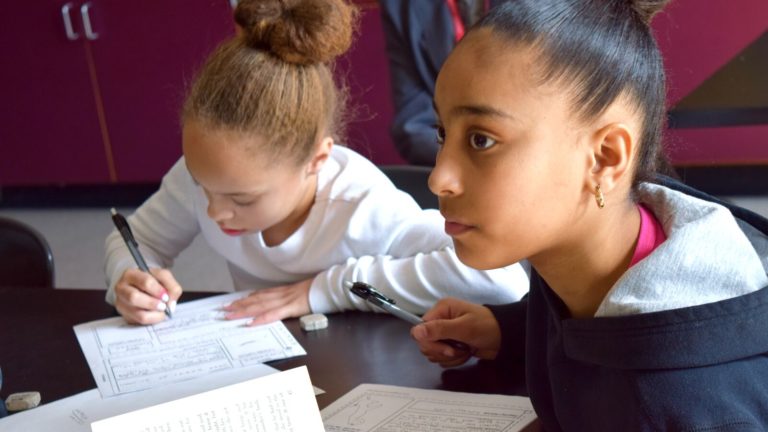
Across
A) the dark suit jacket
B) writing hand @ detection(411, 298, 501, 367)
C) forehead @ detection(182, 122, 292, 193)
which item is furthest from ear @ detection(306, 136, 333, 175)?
the dark suit jacket

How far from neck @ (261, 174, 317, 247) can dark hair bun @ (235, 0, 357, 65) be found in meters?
0.22

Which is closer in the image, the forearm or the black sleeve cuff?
the black sleeve cuff

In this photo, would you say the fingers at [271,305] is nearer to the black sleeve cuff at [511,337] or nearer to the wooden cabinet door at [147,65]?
the black sleeve cuff at [511,337]

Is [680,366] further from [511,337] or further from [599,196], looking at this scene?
[511,337]

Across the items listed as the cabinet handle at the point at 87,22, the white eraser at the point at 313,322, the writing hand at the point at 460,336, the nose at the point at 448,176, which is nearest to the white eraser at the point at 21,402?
the white eraser at the point at 313,322

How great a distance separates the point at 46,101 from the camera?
4.34 meters

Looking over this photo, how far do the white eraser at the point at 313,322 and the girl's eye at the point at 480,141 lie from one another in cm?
49

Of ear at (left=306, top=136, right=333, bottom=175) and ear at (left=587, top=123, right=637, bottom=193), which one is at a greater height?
ear at (left=587, top=123, right=637, bottom=193)

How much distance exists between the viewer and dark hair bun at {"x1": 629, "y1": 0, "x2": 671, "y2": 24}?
2.78ft

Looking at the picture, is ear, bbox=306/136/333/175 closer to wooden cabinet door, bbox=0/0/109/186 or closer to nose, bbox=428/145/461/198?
nose, bbox=428/145/461/198

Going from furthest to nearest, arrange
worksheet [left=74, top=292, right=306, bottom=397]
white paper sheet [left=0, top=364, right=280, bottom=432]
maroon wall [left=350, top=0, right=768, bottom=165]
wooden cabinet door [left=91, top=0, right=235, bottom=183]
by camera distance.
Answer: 1. wooden cabinet door [left=91, top=0, right=235, bottom=183]
2. maroon wall [left=350, top=0, right=768, bottom=165]
3. worksheet [left=74, top=292, right=306, bottom=397]
4. white paper sheet [left=0, top=364, right=280, bottom=432]

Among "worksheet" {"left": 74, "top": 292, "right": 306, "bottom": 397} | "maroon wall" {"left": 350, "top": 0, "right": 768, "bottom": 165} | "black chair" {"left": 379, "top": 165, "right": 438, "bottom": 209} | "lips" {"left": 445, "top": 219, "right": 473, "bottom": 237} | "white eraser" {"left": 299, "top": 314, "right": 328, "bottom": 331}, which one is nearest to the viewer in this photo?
"lips" {"left": 445, "top": 219, "right": 473, "bottom": 237}

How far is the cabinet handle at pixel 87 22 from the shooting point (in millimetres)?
4105

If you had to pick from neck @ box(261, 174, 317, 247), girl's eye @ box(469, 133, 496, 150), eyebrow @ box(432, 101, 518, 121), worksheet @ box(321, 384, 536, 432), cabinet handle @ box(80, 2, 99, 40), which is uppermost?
cabinet handle @ box(80, 2, 99, 40)
